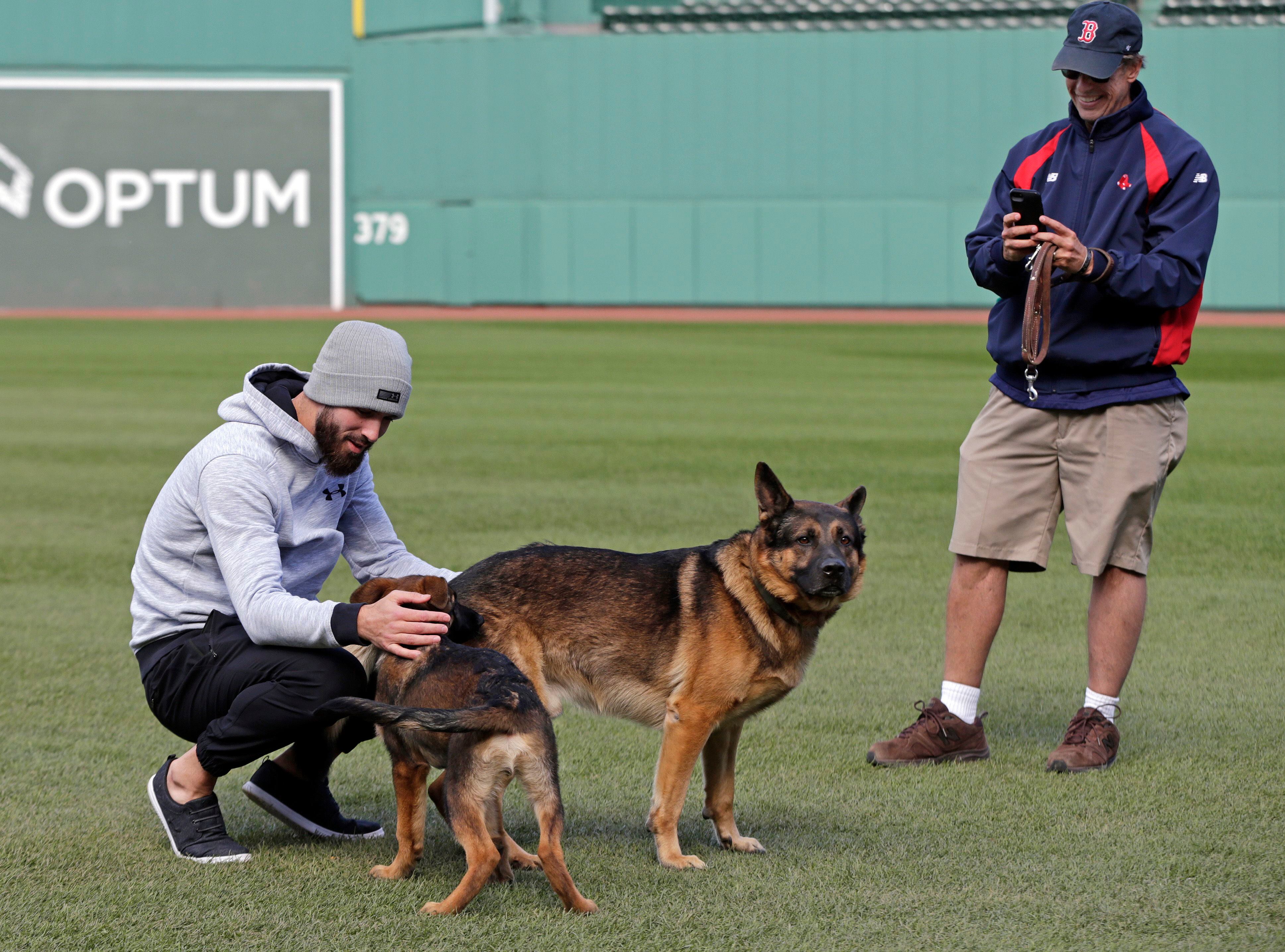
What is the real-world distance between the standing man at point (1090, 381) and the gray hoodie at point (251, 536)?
2046mm

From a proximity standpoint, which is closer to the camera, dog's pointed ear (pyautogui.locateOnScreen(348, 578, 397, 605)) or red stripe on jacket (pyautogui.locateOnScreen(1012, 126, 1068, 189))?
dog's pointed ear (pyautogui.locateOnScreen(348, 578, 397, 605))

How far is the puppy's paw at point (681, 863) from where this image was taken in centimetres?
422

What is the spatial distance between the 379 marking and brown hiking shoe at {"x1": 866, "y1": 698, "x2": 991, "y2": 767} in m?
36.3

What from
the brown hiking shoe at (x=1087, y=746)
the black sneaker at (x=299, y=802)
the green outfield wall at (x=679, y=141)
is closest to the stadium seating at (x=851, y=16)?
the green outfield wall at (x=679, y=141)

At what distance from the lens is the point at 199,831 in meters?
4.23

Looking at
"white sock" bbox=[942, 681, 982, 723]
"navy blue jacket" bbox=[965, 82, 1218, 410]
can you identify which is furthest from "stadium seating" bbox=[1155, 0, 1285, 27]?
"white sock" bbox=[942, 681, 982, 723]

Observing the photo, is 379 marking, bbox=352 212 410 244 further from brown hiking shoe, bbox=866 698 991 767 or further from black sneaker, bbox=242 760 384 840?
black sneaker, bbox=242 760 384 840

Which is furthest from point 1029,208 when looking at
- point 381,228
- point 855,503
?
point 381,228

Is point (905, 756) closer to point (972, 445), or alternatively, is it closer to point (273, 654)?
point (972, 445)

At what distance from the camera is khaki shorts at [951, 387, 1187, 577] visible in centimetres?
528

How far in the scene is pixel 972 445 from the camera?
18.2ft

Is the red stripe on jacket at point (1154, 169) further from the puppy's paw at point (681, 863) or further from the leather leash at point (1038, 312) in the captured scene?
the puppy's paw at point (681, 863)

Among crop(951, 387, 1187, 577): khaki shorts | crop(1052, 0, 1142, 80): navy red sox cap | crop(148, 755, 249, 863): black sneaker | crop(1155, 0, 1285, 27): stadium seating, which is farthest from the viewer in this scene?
crop(1155, 0, 1285, 27): stadium seating

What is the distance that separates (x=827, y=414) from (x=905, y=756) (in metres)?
11.1
